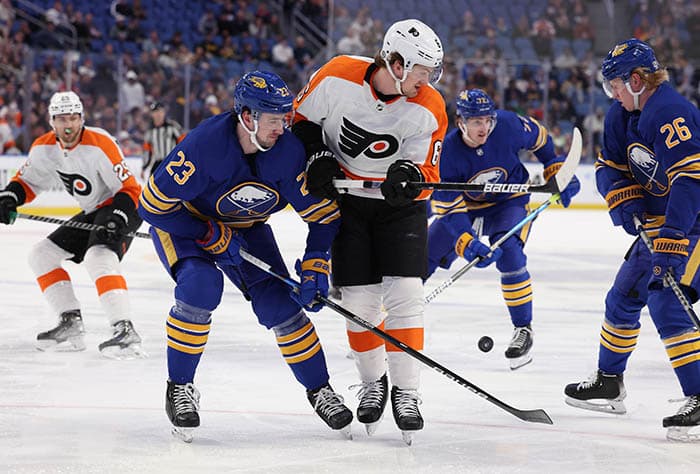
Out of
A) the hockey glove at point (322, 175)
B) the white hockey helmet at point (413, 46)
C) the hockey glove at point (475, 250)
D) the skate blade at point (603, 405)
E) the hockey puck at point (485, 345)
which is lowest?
the hockey puck at point (485, 345)

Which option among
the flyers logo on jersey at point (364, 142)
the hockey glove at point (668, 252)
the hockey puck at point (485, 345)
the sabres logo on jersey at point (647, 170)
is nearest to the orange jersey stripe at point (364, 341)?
the flyers logo on jersey at point (364, 142)

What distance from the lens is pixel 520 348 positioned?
13.3ft

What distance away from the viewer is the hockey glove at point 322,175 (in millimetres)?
2836

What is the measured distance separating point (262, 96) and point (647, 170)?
1.21m

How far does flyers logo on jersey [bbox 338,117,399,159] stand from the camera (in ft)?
9.69

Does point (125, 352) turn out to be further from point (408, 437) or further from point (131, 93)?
point (131, 93)

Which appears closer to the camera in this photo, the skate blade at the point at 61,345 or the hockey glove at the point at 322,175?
the hockey glove at the point at 322,175

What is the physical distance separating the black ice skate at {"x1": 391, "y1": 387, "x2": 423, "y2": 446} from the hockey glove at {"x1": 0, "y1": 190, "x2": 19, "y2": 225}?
1951 mm

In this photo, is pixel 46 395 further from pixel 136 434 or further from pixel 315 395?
pixel 315 395

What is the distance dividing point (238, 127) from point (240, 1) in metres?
10.8

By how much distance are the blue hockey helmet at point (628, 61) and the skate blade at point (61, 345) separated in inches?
93.6

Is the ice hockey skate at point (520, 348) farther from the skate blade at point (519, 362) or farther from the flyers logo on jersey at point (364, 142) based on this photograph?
the flyers logo on jersey at point (364, 142)

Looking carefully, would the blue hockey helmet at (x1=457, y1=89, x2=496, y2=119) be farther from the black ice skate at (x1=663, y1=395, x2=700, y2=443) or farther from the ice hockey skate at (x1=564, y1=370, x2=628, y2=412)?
the black ice skate at (x1=663, y1=395, x2=700, y2=443)

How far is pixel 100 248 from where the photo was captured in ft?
13.8
